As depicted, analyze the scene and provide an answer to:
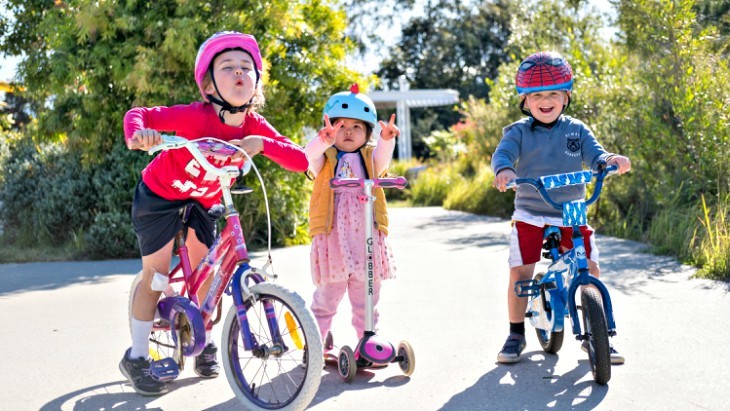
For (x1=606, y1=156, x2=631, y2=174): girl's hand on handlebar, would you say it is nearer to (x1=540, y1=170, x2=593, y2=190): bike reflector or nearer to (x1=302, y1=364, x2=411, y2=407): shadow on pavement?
(x1=540, y1=170, x2=593, y2=190): bike reflector

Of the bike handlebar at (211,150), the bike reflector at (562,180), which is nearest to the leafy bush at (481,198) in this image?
the bike reflector at (562,180)

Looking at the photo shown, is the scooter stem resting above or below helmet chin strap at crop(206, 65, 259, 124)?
below

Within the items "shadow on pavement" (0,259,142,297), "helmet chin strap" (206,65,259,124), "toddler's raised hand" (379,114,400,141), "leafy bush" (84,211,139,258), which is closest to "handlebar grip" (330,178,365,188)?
"toddler's raised hand" (379,114,400,141)

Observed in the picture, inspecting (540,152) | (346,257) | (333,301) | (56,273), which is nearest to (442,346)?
(333,301)

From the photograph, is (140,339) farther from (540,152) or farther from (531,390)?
(540,152)

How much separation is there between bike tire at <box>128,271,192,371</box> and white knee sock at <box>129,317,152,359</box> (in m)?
0.09

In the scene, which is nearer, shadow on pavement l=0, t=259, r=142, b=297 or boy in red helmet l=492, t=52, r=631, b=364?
boy in red helmet l=492, t=52, r=631, b=364

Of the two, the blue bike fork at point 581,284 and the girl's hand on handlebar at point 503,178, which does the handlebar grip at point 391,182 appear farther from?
the blue bike fork at point 581,284

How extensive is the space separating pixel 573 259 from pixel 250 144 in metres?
1.66

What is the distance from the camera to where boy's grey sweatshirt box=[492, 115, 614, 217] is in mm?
4453

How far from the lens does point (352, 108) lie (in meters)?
4.33

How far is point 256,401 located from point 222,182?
95 cm

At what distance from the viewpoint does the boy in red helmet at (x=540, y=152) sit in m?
4.40

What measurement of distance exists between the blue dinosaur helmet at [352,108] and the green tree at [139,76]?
4507 mm
